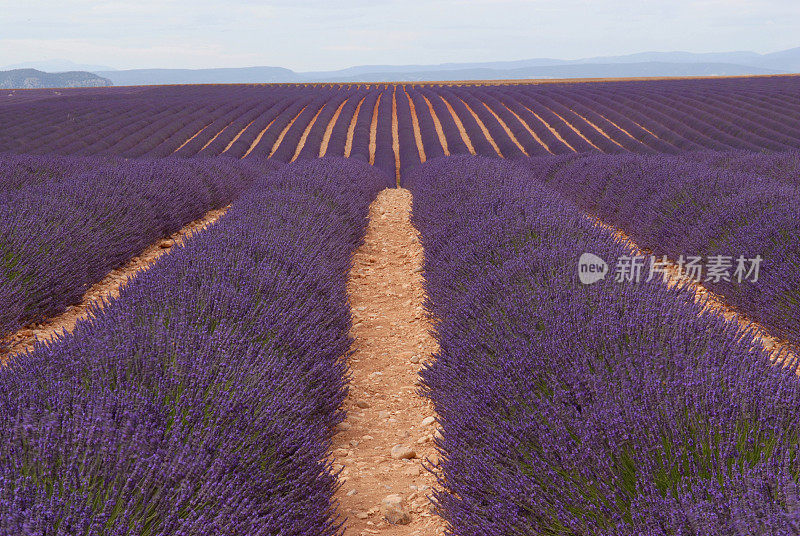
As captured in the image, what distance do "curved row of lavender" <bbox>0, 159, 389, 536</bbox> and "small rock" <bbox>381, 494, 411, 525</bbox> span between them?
26cm

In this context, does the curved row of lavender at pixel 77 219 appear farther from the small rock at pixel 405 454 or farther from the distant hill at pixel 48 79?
the distant hill at pixel 48 79

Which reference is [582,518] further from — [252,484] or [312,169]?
[312,169]

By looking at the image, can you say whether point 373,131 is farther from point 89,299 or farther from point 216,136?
point 89,299

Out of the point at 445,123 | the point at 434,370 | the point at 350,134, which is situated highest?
the point at 445,123

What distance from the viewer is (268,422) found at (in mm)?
1775

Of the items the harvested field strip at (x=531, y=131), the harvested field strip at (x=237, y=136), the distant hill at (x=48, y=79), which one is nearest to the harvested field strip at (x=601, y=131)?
the harvested field strip at (x=531, y=131)

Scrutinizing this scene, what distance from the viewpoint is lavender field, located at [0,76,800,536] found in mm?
1356

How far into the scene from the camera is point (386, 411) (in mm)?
2924

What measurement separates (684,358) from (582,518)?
0.73 m

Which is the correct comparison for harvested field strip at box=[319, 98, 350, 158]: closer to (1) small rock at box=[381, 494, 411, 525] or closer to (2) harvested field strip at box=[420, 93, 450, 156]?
(2) harvested field strip at box=[420, 93, 450, 156]

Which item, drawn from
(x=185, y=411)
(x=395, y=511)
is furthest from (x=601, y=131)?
(x=185, y=411)

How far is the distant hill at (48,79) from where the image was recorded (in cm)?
7919

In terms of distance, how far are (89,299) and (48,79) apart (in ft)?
312

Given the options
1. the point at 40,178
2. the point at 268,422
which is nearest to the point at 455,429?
the point at 268,422
